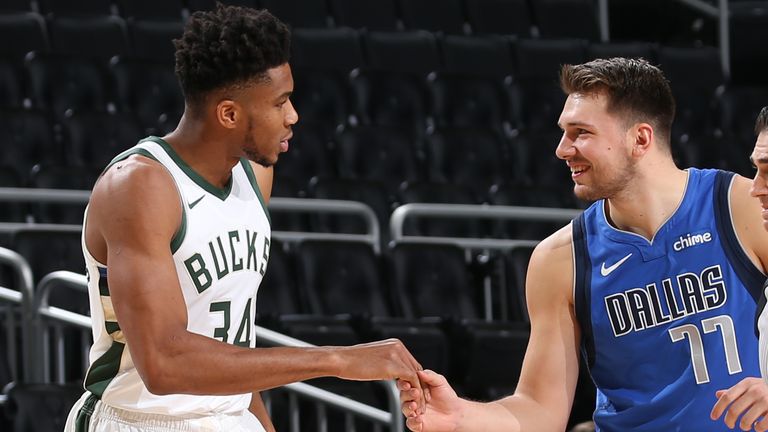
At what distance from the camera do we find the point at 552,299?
379 centimetres

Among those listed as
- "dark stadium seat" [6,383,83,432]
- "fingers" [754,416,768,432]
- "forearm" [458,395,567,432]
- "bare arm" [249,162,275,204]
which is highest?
"bare arm" [249,162,275,204]

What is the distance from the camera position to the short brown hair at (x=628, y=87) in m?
3.72

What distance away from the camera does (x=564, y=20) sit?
477 inches

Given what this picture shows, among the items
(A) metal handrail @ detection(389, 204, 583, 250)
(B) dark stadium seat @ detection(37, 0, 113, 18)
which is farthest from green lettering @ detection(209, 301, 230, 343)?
(B) dark stadium seat @ detection(37, 0, 113, 18)

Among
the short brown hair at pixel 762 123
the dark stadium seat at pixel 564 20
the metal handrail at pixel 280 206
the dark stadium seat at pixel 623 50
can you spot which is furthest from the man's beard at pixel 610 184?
the dark stadium seat at pixel 564 20

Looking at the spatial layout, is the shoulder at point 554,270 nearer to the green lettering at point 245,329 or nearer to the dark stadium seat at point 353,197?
the green lettering at point 245,329

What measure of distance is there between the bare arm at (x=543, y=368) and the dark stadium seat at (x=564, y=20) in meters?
8.42

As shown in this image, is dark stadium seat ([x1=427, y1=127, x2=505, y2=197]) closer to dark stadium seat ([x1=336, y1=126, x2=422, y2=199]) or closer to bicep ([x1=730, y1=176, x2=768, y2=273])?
dark stadium seat ([x1=336, y1=126, x2=422, y2=199])

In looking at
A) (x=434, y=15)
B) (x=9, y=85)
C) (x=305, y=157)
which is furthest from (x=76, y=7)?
(x=434, y=15)

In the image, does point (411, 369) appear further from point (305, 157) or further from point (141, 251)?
point (305, 157)

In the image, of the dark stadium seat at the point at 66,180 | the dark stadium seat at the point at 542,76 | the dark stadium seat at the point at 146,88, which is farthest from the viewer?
the dark stadium seat at the point at 542,76

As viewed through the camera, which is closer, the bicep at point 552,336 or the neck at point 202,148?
the neck at point 202,148

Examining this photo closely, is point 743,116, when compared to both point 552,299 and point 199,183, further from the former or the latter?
point 199,183

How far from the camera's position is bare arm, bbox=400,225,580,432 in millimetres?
3783
